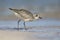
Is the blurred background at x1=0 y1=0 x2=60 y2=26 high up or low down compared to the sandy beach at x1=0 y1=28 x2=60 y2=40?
up

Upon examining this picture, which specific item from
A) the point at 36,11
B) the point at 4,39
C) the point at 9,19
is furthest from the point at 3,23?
the point at 4,39

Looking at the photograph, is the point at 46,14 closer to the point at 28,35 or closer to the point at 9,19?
the point at 9,19

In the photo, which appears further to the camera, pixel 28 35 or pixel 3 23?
pixel 3 23

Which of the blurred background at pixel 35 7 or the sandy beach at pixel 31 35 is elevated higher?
the blurred background at pixel 35 7

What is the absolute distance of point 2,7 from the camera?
4.38 m

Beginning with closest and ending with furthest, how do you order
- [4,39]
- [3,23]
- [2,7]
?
[4,39], [3,23], [2,7]

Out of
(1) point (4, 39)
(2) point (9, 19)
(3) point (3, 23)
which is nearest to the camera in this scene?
(1) point (4, 39)

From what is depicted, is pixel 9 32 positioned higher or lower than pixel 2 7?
lower

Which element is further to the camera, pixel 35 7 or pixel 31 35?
pixel 35 7

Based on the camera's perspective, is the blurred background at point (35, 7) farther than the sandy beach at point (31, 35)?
Yes

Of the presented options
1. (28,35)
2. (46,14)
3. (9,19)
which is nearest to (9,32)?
(28,35)

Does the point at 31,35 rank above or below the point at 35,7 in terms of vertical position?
below

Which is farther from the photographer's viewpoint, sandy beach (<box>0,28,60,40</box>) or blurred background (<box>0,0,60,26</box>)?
blurred background (<box>0,0,60,26</box>)

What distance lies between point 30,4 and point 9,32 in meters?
1.44
